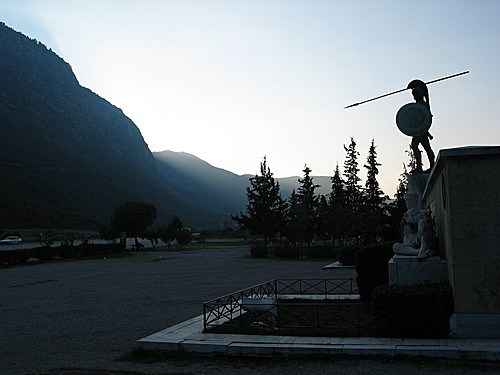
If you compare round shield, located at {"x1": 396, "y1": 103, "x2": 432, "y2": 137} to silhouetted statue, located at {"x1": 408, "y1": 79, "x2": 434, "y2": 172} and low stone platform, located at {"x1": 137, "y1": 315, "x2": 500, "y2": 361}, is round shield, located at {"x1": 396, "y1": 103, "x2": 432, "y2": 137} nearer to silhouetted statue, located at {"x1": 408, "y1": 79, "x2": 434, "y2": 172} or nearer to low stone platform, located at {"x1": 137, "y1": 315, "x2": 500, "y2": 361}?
silhouetted statue, located at {"x1": 408, "y1": 79, "x2": 434, "y2": 172}

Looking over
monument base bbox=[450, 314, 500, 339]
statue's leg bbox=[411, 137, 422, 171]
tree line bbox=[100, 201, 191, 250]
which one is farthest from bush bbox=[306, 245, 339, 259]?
monument base bbox=[450, 314, 500, 339]

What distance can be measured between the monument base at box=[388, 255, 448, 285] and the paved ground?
282 cm

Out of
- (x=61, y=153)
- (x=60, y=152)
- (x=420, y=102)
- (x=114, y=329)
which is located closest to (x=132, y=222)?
(x=114, y=329)

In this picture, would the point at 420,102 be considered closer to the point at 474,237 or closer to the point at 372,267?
the point at 372,267

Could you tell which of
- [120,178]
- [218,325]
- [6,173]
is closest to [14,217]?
[6,173]

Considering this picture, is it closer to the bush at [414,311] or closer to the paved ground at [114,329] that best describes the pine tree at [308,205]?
the paved ground at [114,329]

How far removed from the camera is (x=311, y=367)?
8.85m

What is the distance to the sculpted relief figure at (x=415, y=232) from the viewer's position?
1157cm

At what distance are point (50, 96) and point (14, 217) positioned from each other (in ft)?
223

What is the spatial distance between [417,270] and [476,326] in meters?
1.92

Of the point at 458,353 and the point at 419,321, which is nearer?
the point at 458,353

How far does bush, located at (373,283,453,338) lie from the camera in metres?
9.90

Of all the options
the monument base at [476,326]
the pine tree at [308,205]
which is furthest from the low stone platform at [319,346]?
the pine tree at [308,205]

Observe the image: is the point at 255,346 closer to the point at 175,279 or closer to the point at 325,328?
the point at 325,328
